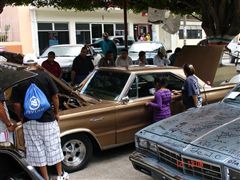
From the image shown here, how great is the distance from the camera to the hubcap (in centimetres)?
556

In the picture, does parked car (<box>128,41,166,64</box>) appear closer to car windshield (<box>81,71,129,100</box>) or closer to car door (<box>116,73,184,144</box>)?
car windshield (<box>81,71,129,100</box>)

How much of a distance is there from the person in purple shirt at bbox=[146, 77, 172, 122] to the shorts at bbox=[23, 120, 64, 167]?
2.02m

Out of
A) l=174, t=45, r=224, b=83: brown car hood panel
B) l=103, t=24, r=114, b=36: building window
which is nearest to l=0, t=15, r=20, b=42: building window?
l=103, t=24, r=114, b=36: building window

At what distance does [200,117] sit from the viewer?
15.0 ft

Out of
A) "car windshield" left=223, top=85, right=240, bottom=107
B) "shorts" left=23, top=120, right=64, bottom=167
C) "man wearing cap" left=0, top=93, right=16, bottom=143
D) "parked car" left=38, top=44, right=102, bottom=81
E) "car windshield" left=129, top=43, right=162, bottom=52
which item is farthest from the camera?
"car windshield" left=129, top=43, right=162, bottom=52

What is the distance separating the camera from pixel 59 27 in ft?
91.5

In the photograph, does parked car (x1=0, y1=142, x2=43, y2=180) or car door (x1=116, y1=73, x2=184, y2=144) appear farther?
car door (x1=116, y1=73, x2=184, y2=144)

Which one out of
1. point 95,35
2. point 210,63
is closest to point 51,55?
point 210,63

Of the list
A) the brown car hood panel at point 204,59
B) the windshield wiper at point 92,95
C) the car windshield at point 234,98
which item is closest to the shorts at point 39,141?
the windshield wiper at point 92,95

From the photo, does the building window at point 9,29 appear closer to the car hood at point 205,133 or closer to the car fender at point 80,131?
the car fender at point 80,131

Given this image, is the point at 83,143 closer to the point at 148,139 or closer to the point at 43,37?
the point at 148,139

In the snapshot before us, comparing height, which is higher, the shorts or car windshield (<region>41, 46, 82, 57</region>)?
car windshield (<region>41, 46, 82, 57</region>)

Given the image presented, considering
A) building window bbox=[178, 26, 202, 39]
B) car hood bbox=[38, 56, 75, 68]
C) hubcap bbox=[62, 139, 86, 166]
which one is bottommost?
hubcap bbox=[62, 139, 86, 166]

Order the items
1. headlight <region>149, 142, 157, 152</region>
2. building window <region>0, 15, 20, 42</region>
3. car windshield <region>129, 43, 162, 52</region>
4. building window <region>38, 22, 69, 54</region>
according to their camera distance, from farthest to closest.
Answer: building window <region>38, 22, 69, 54</region> → building window <region>0, 15, 20, 42</region> → car windshield <region>129, 43, 162, 52</region> → headlight <region>149, 142, 157, 152</region>
